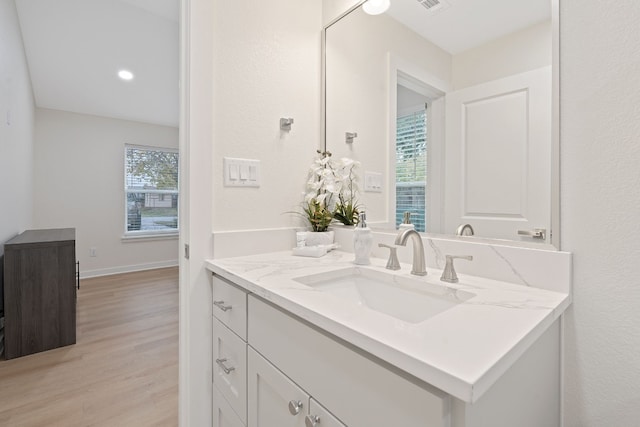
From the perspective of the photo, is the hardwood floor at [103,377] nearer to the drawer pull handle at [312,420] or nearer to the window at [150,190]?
the drawer pull handle at [312,420]

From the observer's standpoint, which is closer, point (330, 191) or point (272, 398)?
point (272, 398)

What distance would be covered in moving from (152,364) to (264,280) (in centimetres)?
171

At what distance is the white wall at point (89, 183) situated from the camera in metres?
4.02

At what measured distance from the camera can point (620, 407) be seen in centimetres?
69

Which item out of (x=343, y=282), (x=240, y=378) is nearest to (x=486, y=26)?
(x=343, y=282)

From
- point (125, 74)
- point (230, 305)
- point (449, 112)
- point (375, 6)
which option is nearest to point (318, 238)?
point (230, 305)

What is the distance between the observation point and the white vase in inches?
51.6

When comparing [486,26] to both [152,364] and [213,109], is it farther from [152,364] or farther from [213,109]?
[152,364]

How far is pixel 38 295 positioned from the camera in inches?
86.8

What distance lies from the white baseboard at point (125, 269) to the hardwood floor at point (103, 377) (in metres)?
1.53

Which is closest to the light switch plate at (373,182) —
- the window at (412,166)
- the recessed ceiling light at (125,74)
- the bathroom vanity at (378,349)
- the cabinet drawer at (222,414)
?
the window at (412,166)

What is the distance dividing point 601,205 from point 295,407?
86cm

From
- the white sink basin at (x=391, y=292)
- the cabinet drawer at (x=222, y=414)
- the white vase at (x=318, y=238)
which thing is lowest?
the cabinet drawer at (x=222, y=414)

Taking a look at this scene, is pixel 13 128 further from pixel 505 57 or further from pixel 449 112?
pixel 505 57
